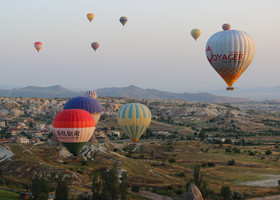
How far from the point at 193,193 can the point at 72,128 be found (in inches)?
869

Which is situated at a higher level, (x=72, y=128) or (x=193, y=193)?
(x=72, y=128)

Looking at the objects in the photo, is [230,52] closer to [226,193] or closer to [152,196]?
[226,193]

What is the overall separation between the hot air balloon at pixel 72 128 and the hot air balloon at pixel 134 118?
13822 mm

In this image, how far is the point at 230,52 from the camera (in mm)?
60812

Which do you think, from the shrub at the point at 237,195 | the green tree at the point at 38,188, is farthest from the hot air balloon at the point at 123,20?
the green tree at the point at 38,188

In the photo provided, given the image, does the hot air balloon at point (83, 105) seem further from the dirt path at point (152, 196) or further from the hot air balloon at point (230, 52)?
the dirt path at point (152, 196)

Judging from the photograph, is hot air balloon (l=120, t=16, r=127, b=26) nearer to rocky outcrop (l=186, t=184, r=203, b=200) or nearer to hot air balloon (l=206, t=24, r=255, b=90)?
hot air balloon (l=206, t=24, r=255, b=90)

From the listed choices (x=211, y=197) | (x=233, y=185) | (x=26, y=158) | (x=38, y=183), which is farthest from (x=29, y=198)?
(x=233, y=185)

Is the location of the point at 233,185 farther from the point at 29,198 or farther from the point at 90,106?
the point at 90,106

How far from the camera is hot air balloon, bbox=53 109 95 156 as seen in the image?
54938mm

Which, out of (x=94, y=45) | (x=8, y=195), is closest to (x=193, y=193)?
(x=8, y=195)

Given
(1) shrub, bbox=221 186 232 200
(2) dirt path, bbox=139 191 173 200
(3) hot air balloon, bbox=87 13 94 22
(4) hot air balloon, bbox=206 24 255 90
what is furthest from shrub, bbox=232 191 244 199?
(3) hot air balloon, bbox=87 13 94 22

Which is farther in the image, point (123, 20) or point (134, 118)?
point (123, 20)

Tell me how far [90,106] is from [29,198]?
33537mm
